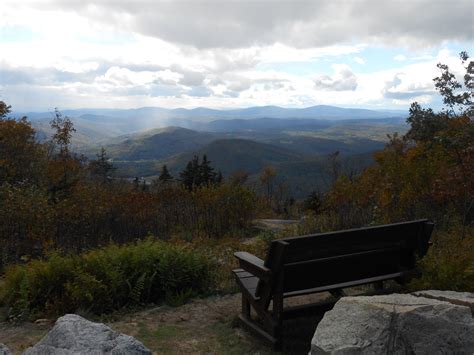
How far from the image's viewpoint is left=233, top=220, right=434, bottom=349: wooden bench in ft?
14.7

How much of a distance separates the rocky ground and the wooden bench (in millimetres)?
224

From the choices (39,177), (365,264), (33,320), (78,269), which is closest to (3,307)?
(33,320)

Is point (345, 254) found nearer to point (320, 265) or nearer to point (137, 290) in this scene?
point (320, 265)

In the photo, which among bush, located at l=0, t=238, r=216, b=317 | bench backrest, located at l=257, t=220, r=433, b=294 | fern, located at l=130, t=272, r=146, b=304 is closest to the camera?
bench backrest, located at l=257, t=220, r=433, b=294

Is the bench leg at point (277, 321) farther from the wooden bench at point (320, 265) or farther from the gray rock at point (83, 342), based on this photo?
the gray rock at point (83, 342)

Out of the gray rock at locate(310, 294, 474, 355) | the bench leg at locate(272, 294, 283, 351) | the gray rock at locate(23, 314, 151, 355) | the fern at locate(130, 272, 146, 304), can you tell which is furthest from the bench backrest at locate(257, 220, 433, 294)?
the fern at locate(130, 272, 146, 304)

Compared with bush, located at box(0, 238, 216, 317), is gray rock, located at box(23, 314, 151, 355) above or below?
above

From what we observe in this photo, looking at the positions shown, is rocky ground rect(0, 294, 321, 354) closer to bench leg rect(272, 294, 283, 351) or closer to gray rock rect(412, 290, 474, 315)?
bench leg rect(272, 294, 283, 351)

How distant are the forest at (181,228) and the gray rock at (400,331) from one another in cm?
190

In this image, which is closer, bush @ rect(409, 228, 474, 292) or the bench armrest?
the bench armrest

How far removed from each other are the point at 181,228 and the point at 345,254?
308 inches

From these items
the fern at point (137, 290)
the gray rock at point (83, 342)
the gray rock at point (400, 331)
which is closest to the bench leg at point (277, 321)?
the gray rock at point (400, 331)

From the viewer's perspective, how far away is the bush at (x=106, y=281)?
5.83 metres

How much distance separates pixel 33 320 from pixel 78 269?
80cm
